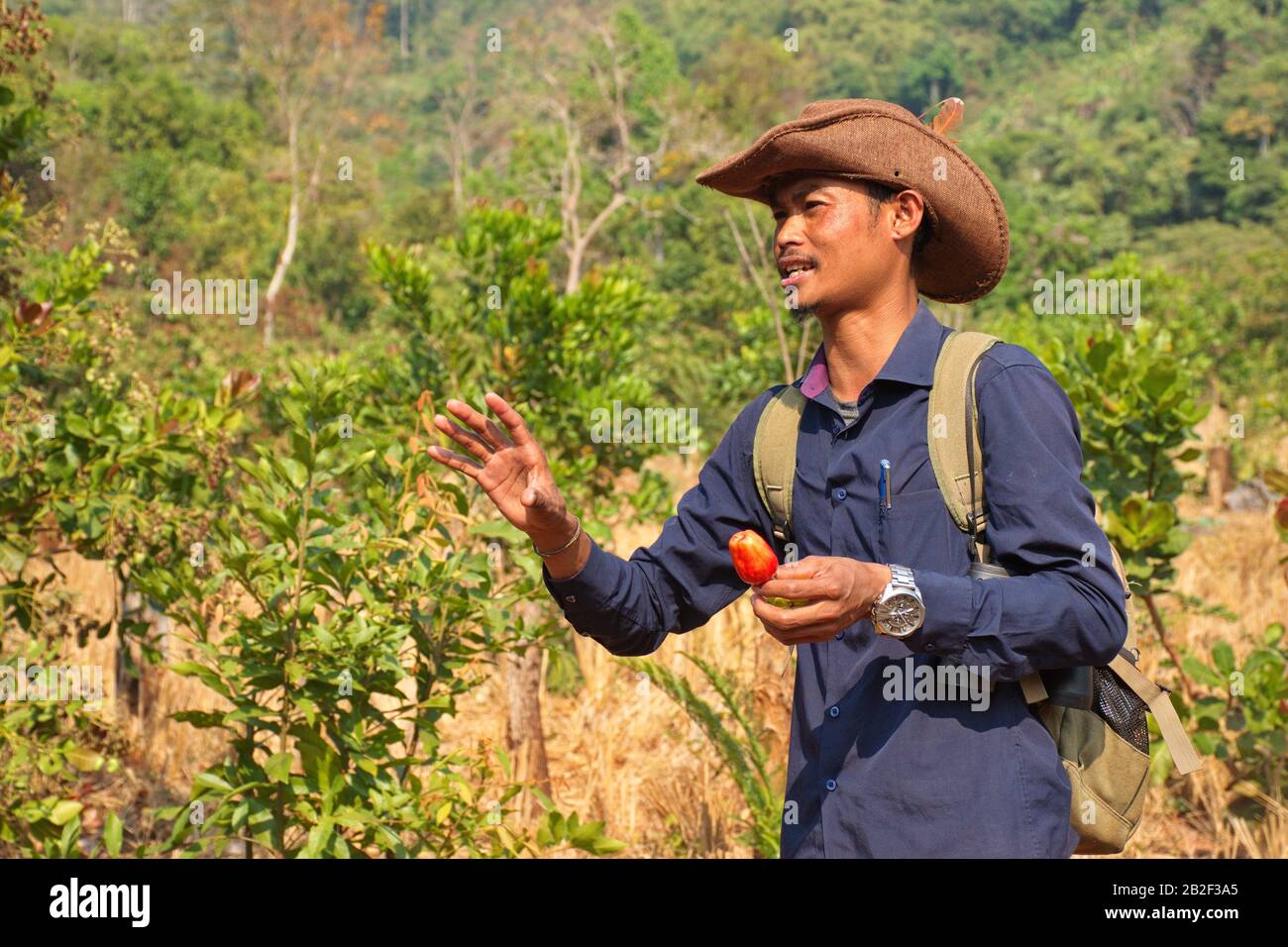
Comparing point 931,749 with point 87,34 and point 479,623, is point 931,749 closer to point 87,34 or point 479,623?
point 479,623

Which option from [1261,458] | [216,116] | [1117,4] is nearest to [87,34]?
[216,116]

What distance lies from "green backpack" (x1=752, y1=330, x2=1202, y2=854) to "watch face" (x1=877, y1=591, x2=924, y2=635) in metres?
0.17

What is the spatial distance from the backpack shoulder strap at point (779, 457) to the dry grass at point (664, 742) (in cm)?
188

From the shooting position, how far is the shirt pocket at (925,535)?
1867 millimetres

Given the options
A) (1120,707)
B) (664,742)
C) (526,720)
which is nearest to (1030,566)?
(1120,707)

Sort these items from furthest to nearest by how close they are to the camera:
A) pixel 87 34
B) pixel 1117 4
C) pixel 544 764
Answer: pixel 1117 4 < pixel 87 34 < pixel 544 764

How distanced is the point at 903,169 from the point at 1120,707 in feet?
2.60

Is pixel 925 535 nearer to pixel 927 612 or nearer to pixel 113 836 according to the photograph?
pixel 927 612

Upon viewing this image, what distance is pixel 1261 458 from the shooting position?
1172 cm

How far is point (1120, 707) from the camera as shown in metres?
1.89

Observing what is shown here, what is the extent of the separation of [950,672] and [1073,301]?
350cm

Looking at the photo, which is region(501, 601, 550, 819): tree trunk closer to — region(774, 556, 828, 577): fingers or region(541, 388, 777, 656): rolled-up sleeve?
region(541, 388, 777, 656): rolled-up sleeve

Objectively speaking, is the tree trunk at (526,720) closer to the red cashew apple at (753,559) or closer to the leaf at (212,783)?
the leaf at (212,783)

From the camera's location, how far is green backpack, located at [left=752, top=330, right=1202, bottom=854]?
1.84 metres
